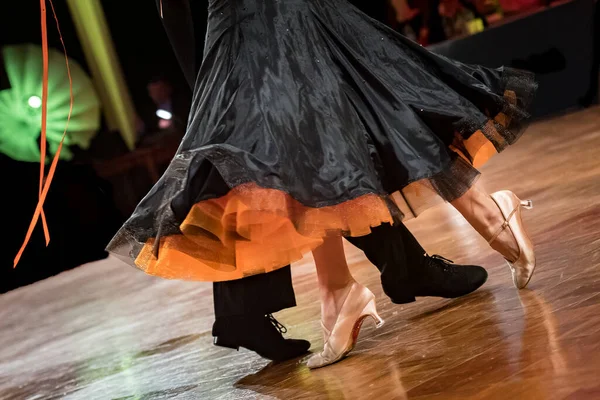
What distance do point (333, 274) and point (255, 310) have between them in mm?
163

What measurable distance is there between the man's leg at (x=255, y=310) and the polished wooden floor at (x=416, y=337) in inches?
2.0

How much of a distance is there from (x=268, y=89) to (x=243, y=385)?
1.84 ft

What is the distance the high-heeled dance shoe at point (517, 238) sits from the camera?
5.01ft

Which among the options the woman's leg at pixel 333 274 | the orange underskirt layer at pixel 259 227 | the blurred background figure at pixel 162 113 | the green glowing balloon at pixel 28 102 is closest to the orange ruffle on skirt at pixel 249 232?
→ the orange underskirt layer at pixel 259 227

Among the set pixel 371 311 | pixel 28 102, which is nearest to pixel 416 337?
pixel 371 311

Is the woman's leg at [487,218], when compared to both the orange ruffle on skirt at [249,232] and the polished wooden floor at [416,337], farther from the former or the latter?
the orange ruffle on skirt at [249,232]

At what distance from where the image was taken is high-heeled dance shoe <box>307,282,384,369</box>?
4.81 ft

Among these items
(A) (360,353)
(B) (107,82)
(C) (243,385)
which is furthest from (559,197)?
(B) (107,82)

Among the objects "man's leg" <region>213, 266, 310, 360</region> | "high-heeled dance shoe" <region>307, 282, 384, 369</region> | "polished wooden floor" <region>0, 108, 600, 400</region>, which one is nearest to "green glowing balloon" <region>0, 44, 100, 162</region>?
"polished wooden floor" <region>0, 108, 600, 400</region>

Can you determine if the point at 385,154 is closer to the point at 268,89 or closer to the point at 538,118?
the point at 268,89

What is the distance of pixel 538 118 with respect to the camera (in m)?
5.39
